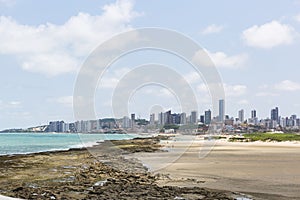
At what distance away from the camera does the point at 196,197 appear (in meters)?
13.9

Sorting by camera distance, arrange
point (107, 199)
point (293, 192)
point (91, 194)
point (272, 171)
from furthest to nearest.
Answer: point (272, 171) < point (293, 192) < point (91, 194) < point (107, 199)

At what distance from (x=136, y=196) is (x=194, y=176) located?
673 cm

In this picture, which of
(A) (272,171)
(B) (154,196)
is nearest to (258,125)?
(A) (272,171)

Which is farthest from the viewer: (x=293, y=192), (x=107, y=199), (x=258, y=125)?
(x=258, y=125)

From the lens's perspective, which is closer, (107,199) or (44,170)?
(107,199)

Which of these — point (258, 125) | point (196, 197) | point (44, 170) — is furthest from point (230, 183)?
point (258, 125)

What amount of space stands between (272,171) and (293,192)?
759 cm

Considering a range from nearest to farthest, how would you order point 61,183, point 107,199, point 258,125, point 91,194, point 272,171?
point 107,199 → point 91,194 → point 61,183 → point 272,171 → point 258,125

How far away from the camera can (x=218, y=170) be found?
23.1m

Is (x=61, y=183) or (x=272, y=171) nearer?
(x=61, y=183)

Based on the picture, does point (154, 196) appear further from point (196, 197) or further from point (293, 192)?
point (293, 192)

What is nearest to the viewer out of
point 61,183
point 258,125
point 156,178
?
point 61,183

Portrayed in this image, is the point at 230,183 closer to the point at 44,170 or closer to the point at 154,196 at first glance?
the point at 154,196

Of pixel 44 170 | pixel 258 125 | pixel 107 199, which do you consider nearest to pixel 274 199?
pixel 107 199
